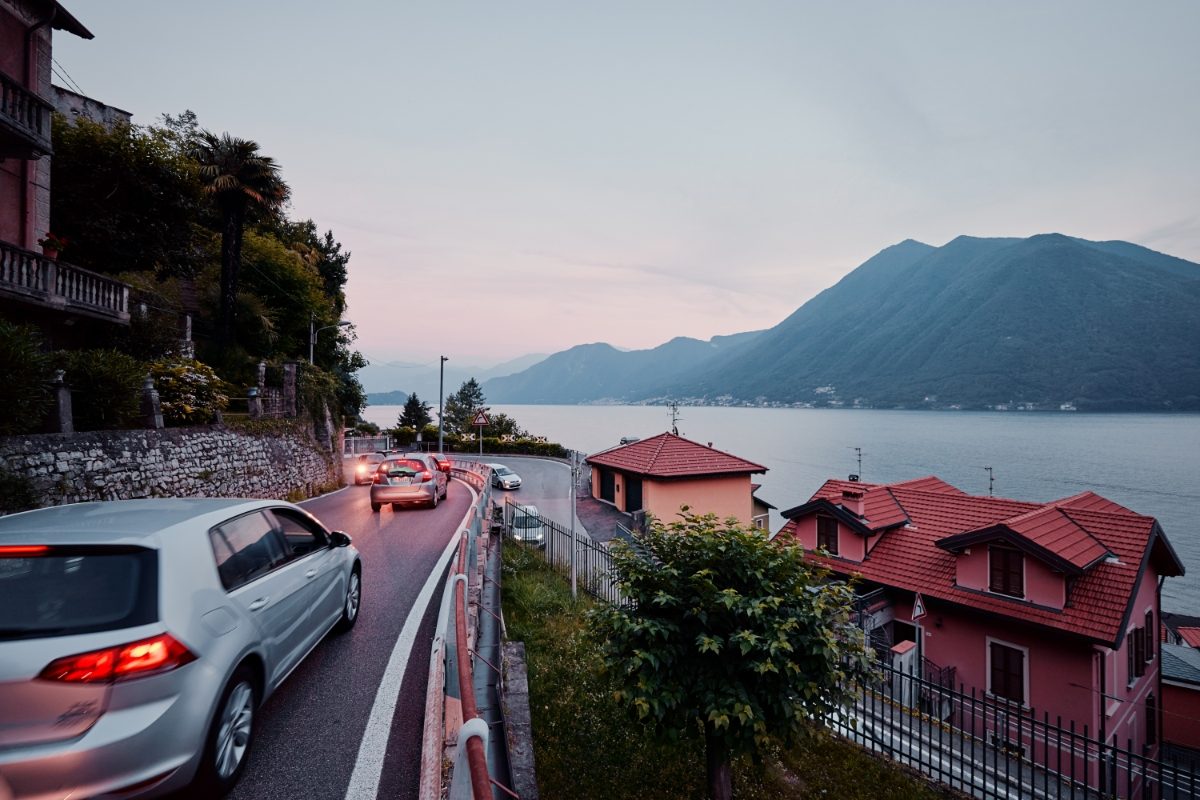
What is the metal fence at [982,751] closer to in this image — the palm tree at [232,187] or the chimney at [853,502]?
the chimney at [853,502]

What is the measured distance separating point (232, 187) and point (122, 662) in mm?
26321

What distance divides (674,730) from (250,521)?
14.2ft

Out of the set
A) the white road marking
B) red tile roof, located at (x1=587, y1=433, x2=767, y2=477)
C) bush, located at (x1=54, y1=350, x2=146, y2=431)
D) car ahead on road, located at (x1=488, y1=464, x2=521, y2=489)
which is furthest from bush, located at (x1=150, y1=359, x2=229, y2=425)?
red tile roof, located at (x1=587, y1=433, x2=767, y2=477)

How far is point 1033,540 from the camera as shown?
49.0ft

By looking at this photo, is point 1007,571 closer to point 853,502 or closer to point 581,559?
point 853,502

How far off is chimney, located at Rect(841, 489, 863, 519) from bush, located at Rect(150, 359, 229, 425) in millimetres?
20157

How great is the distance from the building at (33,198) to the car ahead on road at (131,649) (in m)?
12.7

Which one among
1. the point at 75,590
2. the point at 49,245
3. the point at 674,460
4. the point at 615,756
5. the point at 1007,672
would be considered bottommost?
the point at 1007,672

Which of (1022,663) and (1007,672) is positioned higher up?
(1022,663)

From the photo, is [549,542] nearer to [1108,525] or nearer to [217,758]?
[217,758]

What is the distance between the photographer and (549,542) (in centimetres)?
1334

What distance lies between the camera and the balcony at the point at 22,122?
1196cm

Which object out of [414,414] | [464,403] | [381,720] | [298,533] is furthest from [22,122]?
[464,403]

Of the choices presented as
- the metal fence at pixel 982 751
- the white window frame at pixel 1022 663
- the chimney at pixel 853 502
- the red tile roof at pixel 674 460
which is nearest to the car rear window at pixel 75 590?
the metal fence at pixel 982 751
